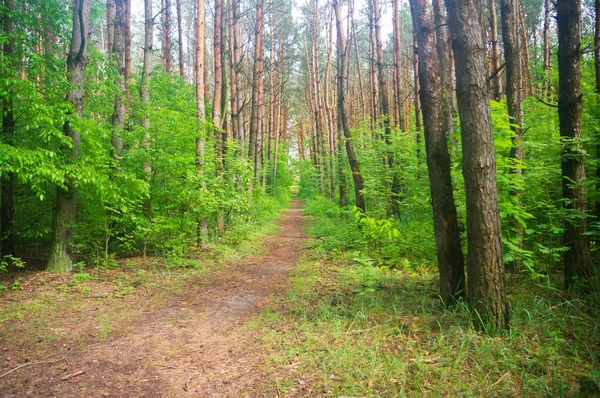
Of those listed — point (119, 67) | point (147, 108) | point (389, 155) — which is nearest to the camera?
point (147, 108)

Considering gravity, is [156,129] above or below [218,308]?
above

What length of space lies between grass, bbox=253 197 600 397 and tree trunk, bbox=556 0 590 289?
551 mm

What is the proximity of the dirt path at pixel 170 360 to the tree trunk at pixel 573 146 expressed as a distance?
13.9ft

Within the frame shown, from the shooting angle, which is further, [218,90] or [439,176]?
[218,90]

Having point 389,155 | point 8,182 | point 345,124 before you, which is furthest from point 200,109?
point 389,155

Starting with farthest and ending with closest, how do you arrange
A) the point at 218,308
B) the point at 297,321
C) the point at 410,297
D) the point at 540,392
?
the point at 218,308 < the point at 410,297 < the point at 297,321 < the point at 540,392

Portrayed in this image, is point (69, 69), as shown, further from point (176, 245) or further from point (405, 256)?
point (405, 256)

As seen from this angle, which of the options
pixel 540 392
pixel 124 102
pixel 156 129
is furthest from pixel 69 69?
pixel 540 392

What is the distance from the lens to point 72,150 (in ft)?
21.2

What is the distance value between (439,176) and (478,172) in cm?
72

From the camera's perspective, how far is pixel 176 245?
8.27 m

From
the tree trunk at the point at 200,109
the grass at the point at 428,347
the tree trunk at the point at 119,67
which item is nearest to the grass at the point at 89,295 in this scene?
the tree trunk at the point at 200,109

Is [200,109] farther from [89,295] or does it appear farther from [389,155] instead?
[389,155]

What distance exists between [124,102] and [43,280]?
4.24 meters
